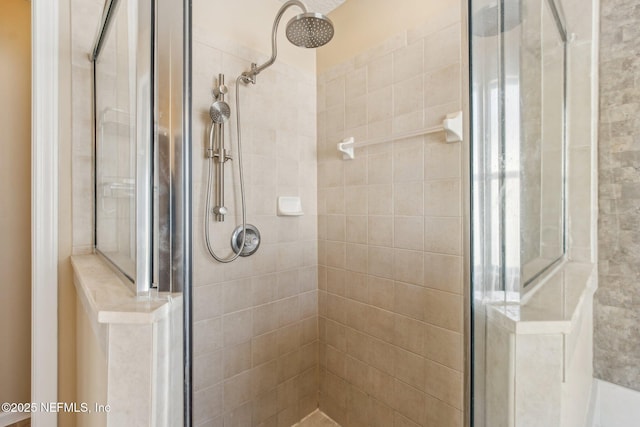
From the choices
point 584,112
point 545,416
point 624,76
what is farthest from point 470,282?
point 624,76

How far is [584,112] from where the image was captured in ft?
3.28

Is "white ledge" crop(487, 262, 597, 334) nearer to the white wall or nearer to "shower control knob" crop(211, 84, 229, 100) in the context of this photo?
"shower control knob" crop(211, 84, 229, 100)

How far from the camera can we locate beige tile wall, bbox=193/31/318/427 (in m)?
1.21

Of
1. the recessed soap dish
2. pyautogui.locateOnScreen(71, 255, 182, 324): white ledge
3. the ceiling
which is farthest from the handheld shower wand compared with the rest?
pyautogui.locateOnScreen(71, 255, 182, 324): white ledge

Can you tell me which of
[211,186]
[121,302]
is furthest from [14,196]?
[121,302]

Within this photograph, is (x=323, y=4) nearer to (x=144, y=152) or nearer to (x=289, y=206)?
(x=289, y=206)

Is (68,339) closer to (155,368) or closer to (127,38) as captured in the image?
(155,368)

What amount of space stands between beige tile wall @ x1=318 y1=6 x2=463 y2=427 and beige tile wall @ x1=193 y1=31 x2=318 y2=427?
0.10 meters

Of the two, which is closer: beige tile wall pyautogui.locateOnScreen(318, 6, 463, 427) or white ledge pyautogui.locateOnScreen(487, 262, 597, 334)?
white ledge pyautogui.locateOnScreen(487, 262, 597, 334)

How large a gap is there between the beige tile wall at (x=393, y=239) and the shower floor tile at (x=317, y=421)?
38 mm

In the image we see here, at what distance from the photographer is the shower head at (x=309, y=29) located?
3.26 feet

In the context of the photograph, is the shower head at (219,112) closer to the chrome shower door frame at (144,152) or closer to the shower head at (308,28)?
the shower head at (308,28)

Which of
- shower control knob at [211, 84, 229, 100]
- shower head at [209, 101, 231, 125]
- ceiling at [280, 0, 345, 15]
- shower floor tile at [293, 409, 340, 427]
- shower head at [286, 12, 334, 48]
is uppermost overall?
ceiling at [280, 0, 345, 15]

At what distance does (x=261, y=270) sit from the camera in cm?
141
